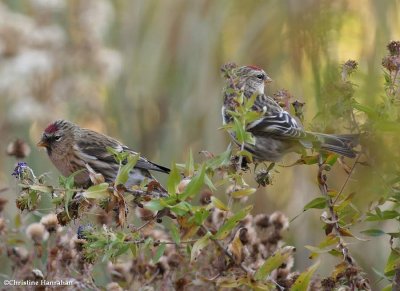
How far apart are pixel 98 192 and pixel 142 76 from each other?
16.9ft

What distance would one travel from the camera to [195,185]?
1.91 meters

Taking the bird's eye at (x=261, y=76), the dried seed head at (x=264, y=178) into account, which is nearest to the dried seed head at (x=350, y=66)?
the dried seed head at (x=264, y=178)

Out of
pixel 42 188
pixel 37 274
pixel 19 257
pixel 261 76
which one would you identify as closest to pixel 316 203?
pixel 42 188

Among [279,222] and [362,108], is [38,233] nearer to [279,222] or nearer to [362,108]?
[279,222]

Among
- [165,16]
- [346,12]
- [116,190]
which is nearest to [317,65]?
[346,12]

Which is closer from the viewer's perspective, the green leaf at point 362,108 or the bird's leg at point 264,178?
the green leaf at point 362,108

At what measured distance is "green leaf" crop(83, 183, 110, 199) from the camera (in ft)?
6.42

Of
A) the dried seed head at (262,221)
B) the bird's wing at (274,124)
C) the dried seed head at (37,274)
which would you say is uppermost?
the bird's wing at (274,124)

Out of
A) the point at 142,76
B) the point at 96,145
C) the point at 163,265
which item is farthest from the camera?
the point at 142,76

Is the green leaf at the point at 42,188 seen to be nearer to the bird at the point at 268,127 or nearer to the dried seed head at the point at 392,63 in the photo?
the dried seed head at the point at 392,63

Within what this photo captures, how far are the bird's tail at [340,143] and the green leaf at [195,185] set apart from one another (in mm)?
302

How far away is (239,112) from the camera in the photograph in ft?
7.11

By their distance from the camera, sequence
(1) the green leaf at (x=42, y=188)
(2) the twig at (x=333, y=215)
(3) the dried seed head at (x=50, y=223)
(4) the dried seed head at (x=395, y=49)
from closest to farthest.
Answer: (4) the dried seed head at (x=395, y=49), (1) the green leaf at (x=42, y=188), (2) the twig at (x=333, y=215), (3) the dried seed head at (x=50, y=223)

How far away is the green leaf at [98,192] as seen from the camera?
77.0 inches
